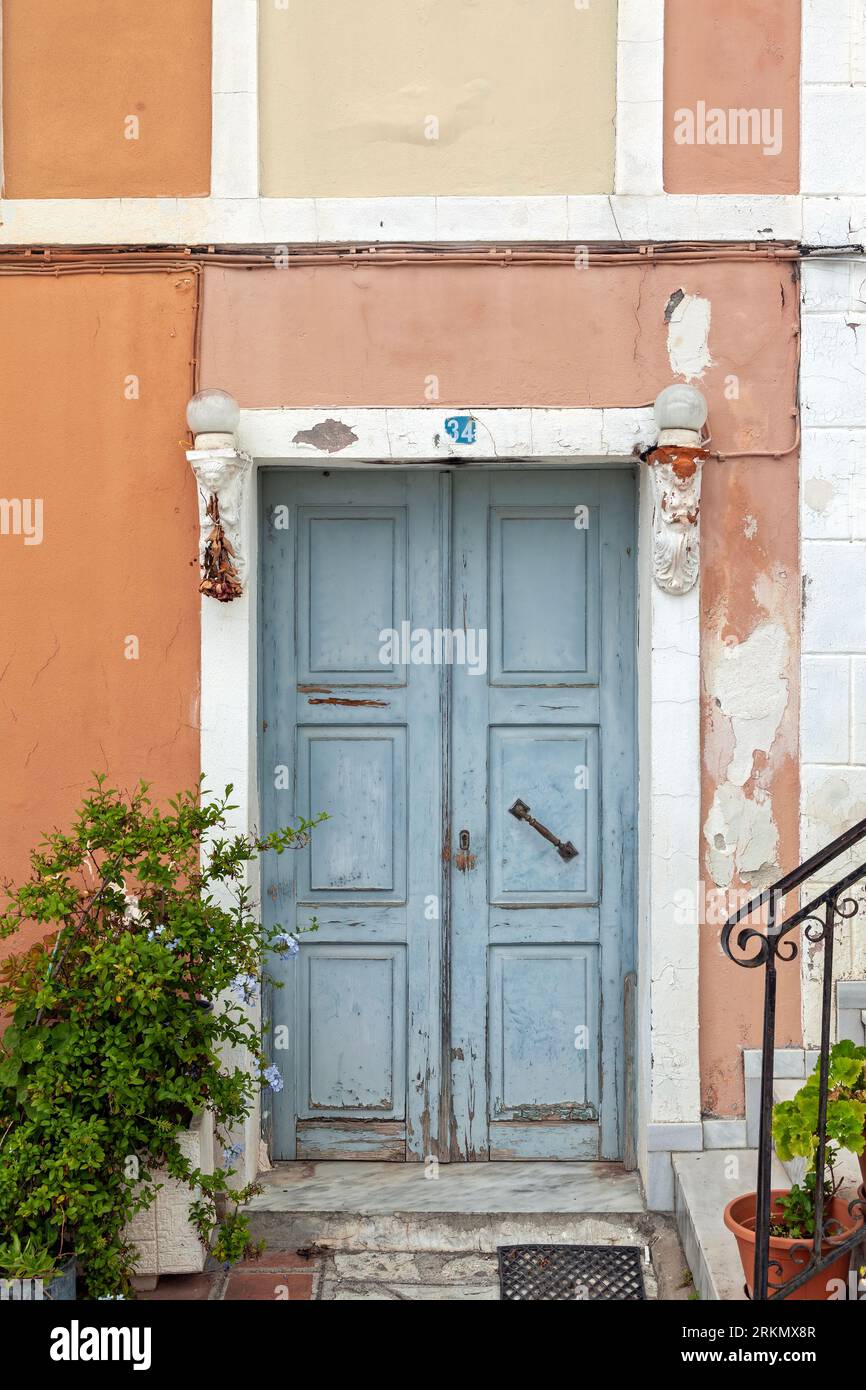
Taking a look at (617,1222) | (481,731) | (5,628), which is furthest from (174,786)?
(617,1222)

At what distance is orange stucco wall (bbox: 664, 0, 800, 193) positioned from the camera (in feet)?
13.6

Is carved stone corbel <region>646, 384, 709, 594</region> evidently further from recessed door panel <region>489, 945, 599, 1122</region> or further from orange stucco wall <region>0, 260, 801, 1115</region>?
recessed door panel <region>489, 945, 599, 1122</region>

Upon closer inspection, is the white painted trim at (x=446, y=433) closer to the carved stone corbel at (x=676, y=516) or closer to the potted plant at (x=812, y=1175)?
the carved stone corbel at (x=676, y=516)

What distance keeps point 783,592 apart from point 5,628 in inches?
104

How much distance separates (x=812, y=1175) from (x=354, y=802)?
1966mm

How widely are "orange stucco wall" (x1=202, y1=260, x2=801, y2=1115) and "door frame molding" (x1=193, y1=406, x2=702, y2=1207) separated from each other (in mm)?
66

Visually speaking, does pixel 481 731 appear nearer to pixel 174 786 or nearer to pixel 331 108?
pixel 174 786

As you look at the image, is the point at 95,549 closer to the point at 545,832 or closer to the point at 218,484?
the point at 218,484

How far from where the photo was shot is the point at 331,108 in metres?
4.20

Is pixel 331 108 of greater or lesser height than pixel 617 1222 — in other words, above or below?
above

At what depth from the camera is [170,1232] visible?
3.66 meters

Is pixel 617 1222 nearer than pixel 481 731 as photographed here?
Yes

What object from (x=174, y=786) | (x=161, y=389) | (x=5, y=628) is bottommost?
(x=174, y=786)
